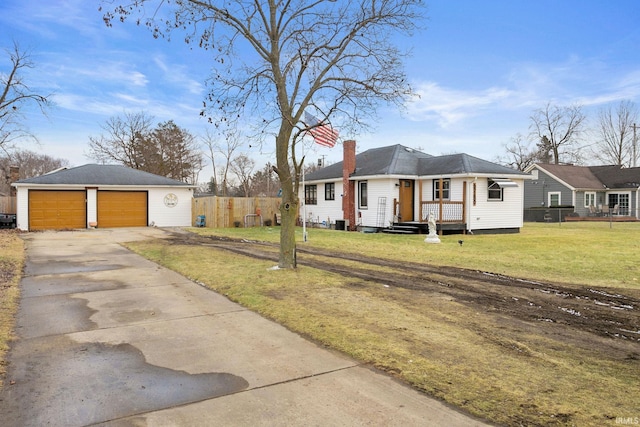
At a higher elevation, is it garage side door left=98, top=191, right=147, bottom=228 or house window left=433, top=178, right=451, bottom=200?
house window left=433, top=178, right=451, bottom=200

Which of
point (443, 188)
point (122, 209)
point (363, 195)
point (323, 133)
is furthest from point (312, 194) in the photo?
point (323, 133)

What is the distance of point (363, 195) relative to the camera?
2261cm

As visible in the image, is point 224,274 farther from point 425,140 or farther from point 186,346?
point 425,140

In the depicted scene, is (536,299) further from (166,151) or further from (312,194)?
(166,151)

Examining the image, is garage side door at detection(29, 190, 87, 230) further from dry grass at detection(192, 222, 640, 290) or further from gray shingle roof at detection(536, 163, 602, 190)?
gray shingle roof at detection(536, 163, 602, 190)

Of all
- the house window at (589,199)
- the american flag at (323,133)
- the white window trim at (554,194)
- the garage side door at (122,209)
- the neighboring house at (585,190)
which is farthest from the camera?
the house window at (589,199)

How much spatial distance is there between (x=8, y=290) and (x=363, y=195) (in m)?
17.1

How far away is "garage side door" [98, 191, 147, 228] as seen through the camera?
25.0 m

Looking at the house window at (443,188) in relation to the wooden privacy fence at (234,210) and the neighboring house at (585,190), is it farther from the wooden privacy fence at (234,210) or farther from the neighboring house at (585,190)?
the neighboring house at (585,190)

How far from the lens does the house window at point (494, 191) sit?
829 inches

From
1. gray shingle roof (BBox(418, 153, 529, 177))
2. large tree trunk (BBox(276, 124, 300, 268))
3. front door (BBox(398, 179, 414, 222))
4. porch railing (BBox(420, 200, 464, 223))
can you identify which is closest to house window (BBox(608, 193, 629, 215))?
gray shingle roof (BBox(418, 153, 529, 177))

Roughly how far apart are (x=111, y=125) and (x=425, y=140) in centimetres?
3556

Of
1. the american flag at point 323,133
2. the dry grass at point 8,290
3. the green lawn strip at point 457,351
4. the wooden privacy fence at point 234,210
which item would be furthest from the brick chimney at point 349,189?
the green lawn strip at point 457,351

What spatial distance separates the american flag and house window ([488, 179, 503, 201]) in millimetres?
10767
